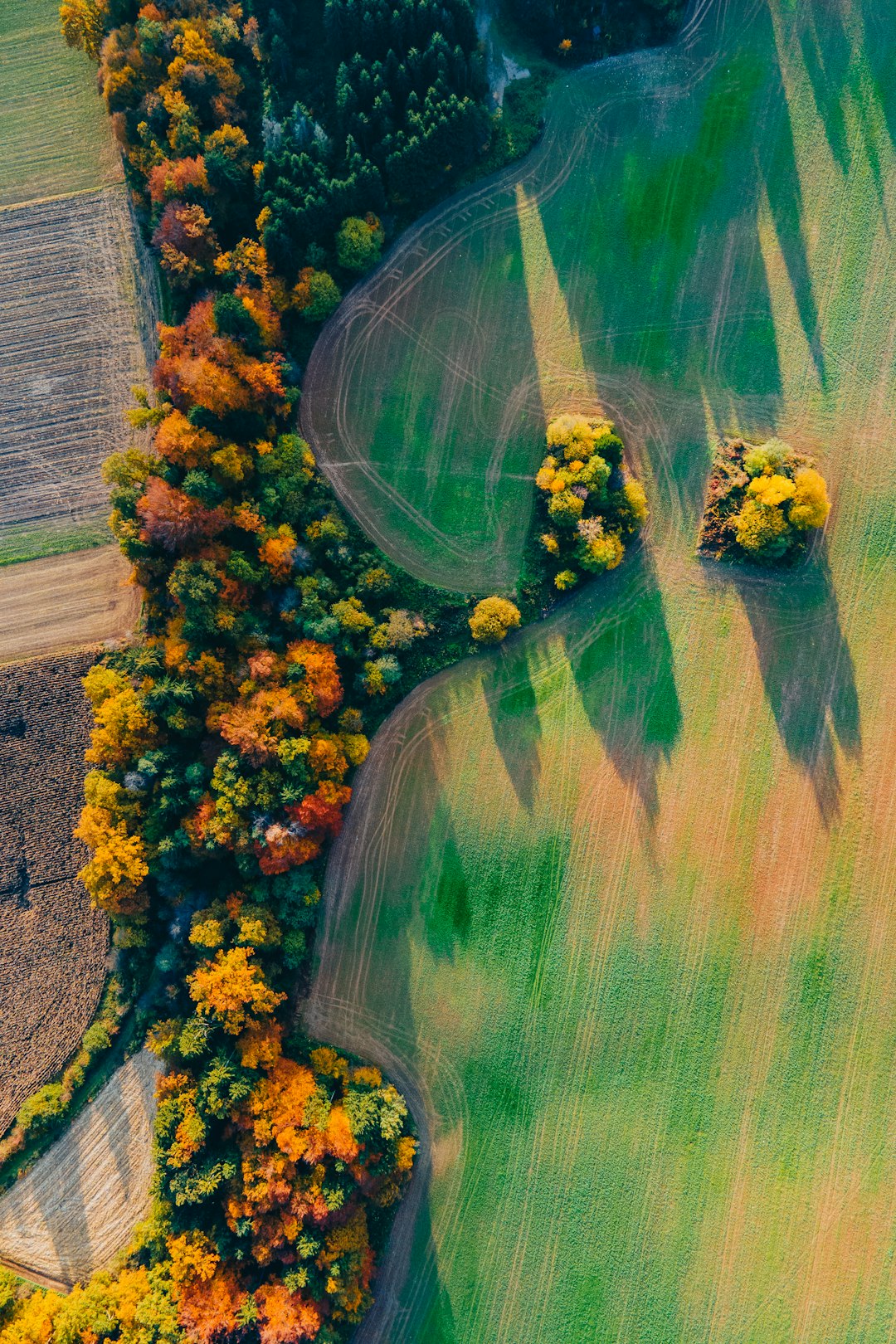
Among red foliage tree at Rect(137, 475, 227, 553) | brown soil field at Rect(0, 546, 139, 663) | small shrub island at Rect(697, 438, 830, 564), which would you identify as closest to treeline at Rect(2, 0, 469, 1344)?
red foliage tree at Rect(137, 475, 227, 553)

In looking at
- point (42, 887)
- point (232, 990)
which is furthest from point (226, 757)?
point (42, 887)

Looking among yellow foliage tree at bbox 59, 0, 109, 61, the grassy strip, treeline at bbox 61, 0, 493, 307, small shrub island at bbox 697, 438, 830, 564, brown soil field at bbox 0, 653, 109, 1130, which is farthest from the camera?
the grassy strip

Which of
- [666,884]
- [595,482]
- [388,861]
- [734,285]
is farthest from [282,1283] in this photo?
[734,285]

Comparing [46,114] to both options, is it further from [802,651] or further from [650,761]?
[802,651]

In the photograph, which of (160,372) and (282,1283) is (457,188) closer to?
(160,372)

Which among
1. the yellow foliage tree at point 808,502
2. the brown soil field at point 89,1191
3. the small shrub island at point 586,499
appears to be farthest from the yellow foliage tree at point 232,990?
the yellow foliage tree at point 808,502

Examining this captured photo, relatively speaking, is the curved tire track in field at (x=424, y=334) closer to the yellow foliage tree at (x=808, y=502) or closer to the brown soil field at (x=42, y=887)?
the yellow foliage tree at (x=808, y=502)

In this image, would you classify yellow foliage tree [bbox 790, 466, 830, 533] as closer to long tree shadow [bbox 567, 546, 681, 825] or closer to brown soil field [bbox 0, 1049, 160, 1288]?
long tree shadow [bbox 567, 546, 681, 825]
